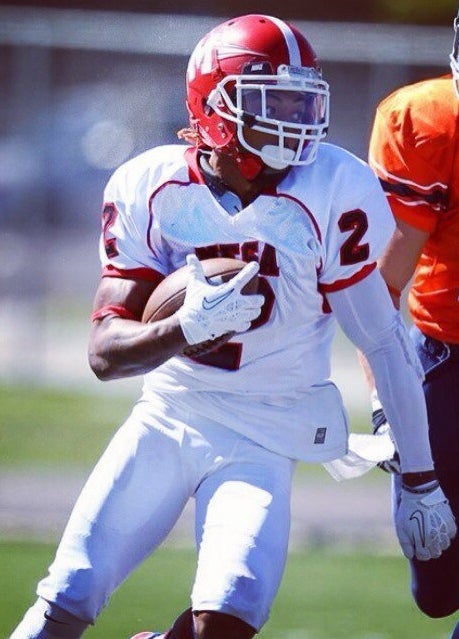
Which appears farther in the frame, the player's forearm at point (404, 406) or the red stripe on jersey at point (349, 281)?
the player's forearm at point (404, 406)

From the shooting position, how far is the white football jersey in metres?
3.89

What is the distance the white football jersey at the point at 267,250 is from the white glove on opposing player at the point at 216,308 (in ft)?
0.89

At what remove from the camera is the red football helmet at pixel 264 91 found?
391cm

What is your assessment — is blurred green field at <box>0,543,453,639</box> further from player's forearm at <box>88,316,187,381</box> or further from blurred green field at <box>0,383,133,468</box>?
blurred green field at <box>0,383,133,468</box>

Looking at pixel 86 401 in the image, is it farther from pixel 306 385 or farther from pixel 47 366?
pixel 306 385

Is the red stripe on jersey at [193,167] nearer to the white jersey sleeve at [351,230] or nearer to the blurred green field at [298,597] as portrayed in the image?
the white jersey sleeve at [351,230]

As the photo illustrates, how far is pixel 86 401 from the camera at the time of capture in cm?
983

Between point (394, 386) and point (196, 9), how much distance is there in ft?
48.7

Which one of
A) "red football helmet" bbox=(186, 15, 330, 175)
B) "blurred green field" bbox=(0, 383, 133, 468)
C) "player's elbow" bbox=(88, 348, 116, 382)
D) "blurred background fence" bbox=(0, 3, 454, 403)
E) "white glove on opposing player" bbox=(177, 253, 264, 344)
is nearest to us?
"white glove on opposing player" bbox=(177, 253, 264, 344)

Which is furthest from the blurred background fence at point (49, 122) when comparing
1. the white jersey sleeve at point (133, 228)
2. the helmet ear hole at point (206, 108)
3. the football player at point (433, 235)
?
the white jersey sleeve at point (133, 228)

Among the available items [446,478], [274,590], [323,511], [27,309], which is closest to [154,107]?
[27,309]

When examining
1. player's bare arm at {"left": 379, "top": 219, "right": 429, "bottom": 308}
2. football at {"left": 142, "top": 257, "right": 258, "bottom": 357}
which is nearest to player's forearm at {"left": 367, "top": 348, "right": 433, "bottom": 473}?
player's bare arm at {"left": 379, "top": 219, "right": 429, "bottom": 308}

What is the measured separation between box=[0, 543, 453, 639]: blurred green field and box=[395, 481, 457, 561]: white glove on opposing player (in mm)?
1239

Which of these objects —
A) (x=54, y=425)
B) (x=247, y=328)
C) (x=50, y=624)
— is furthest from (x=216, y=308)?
(x=54, y=425)
